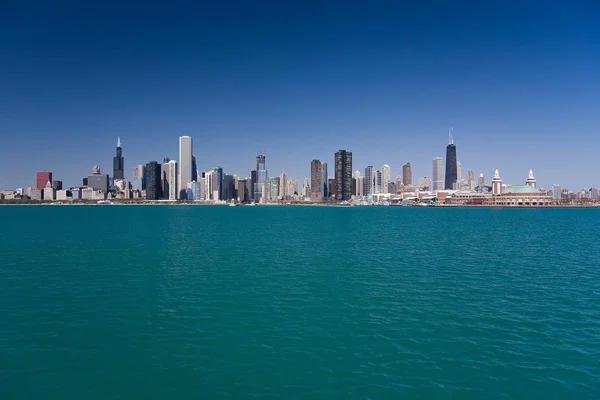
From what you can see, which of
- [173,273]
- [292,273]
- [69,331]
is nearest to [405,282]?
[292,273]

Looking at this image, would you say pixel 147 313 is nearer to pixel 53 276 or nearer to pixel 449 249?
pixel 53 276

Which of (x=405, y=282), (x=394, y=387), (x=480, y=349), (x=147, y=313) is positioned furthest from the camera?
(x=405, y=282)

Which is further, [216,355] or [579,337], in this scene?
[579,337]

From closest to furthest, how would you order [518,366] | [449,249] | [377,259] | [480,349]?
[518,366], [480,349], [377,259], [449,249]

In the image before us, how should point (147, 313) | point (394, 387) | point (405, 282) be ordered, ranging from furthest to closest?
1. point (405, 282)
2. point (147, 313)
3. point (394, 387)

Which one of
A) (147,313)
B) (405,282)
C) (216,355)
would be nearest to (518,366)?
(216,355)

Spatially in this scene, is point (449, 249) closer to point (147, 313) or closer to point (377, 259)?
point (377, 259)
